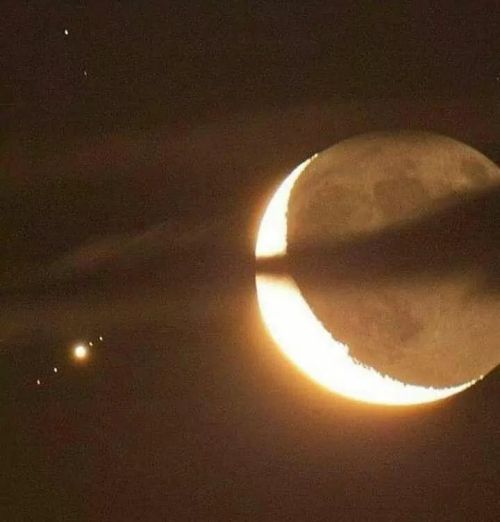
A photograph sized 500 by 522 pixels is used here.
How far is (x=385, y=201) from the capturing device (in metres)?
3.13

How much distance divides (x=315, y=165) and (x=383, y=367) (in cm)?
64

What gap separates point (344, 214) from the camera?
3.13m

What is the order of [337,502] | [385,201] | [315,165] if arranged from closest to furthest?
[385,201], [315,165], [337,502]

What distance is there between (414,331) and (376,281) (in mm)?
161

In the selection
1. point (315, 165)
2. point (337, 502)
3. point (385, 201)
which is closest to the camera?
point (385, 201)

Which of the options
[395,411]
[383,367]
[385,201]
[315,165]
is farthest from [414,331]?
[395,411]

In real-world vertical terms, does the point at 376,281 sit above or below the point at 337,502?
above

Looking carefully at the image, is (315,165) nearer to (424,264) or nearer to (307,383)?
(424,264)

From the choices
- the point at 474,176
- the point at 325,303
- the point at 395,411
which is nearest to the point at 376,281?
the point at 325,303

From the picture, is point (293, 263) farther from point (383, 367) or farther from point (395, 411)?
point (395, 411)

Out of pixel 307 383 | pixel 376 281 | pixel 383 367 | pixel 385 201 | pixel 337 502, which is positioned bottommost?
pixel 337 502

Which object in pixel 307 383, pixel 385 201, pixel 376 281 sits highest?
pixel 385 201

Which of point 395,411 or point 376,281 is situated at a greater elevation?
point 376,281

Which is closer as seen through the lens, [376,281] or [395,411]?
[376,281]
